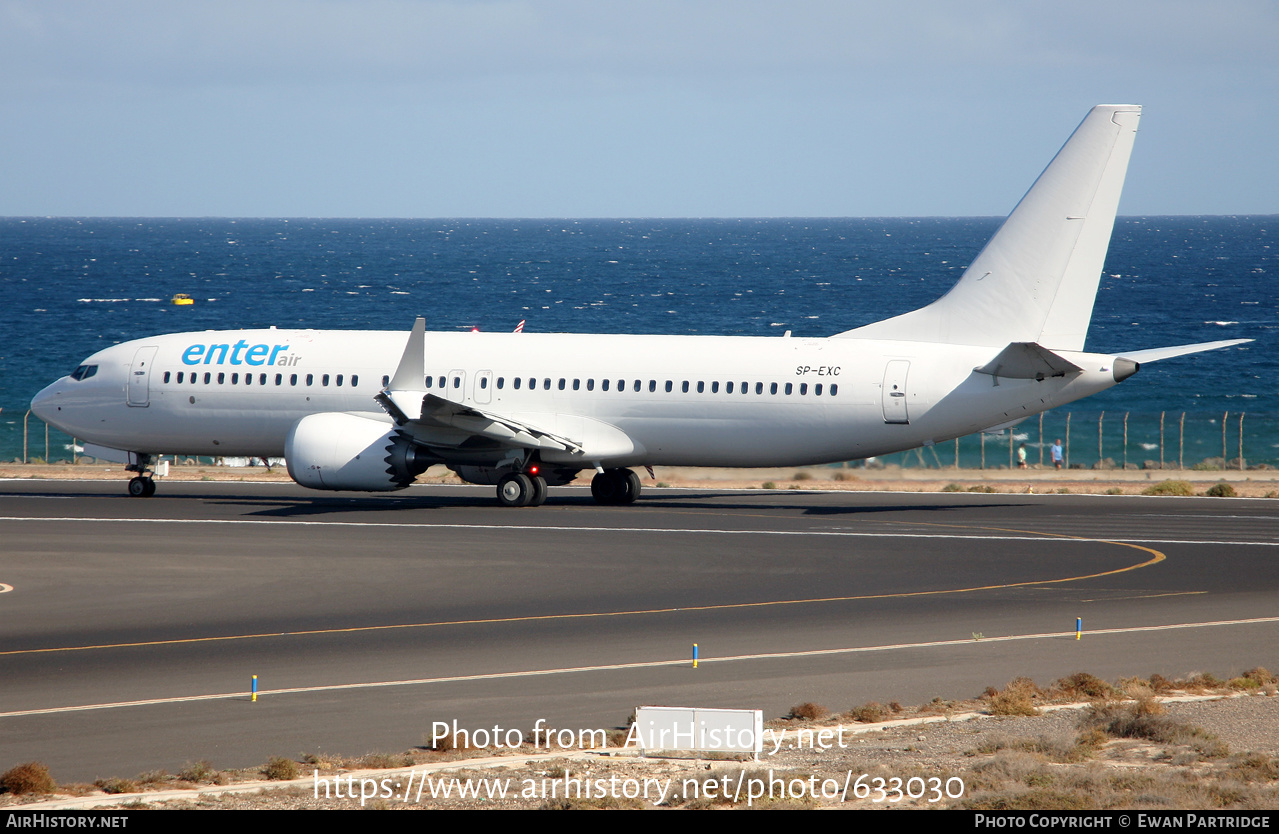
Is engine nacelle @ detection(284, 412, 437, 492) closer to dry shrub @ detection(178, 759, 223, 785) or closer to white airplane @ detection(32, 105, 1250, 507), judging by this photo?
white airplane @ detection(32, 105, 1250, 507)

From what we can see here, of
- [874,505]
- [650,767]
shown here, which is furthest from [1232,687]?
[874,505]

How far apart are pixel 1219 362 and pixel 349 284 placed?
119m

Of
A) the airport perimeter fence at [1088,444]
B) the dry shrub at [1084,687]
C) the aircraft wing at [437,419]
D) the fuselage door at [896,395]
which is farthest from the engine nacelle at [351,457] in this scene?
the airport perimeter fence at [1088,444]

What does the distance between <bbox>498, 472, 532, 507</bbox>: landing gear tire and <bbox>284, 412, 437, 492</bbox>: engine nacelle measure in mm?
2291

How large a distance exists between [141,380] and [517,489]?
37.4 ft

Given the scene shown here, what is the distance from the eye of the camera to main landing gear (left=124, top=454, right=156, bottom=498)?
138ft

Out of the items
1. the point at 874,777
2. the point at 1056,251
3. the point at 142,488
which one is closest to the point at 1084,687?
the point at 874,777

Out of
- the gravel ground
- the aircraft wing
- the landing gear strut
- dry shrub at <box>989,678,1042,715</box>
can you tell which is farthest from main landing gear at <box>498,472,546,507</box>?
the gravel ground

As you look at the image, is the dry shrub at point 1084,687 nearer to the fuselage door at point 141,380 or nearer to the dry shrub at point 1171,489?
the dry shrub at point 1171,489

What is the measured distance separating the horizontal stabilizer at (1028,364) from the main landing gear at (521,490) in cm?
1205

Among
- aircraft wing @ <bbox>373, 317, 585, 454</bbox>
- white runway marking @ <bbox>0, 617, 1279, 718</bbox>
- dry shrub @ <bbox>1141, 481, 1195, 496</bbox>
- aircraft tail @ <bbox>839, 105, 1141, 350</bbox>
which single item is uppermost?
aircraft tail @ <bbox>839, 105, 1141, 350</bbox>

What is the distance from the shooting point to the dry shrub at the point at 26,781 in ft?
42.6

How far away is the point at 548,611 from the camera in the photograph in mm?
24312

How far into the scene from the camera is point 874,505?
132 ft
